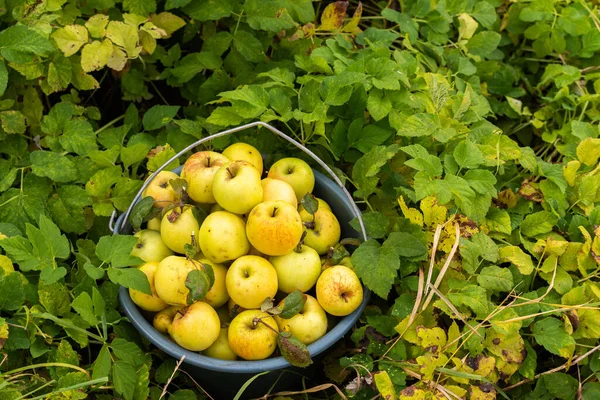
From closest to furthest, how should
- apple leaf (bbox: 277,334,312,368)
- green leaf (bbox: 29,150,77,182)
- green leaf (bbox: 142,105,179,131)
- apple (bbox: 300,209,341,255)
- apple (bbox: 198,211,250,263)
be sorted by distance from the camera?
apple leaf (bbox: 277,334,312,368) → apple (bbox: 198,211,250,263) → apple (bbox: 300,209,341,255) → green leaf (bbox: 29,150,77,182) → green leaf (bbox: 142,105,179,131)

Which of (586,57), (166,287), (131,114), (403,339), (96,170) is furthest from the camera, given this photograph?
(586,57)

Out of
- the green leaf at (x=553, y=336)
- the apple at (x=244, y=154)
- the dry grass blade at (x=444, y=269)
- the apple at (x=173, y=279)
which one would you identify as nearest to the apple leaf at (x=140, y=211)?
the apple at (x=173, y=279)

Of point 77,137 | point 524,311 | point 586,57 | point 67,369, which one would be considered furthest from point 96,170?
point 586,57

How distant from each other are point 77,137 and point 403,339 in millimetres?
1150

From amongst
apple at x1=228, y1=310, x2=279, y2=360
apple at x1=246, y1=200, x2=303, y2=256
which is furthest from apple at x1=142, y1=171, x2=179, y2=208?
apple at x1=228, y1=310, x2=279, y2=360

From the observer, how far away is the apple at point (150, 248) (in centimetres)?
165

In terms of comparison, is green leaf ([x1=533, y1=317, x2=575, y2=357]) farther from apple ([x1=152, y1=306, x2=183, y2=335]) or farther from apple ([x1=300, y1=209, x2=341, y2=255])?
apple ([x1=152, y1=306, x2=183, y2=335])

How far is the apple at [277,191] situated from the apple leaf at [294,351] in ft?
1.24

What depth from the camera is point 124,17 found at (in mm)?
2008

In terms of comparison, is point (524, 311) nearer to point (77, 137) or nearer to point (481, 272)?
point (481, 272)

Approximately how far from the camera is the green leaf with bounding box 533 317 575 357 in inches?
63.7

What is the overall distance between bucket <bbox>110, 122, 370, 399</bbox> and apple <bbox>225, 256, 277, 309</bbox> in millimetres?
150

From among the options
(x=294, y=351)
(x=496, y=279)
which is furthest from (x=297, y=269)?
(x=496, y=279)

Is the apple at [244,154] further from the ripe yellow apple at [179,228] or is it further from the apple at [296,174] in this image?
the ripe yellow apple at [179,228]
